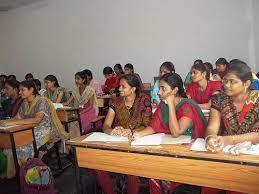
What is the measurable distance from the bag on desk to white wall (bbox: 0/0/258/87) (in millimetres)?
4233

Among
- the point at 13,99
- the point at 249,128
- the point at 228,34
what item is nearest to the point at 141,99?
the point at 249,128

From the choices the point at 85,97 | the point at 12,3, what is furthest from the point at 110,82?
the point at 12,3

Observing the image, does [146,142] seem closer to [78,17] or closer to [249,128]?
[249,128]

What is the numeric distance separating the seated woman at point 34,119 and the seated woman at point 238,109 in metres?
2.05

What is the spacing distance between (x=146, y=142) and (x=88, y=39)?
18.9ft

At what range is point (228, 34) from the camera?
5711mm

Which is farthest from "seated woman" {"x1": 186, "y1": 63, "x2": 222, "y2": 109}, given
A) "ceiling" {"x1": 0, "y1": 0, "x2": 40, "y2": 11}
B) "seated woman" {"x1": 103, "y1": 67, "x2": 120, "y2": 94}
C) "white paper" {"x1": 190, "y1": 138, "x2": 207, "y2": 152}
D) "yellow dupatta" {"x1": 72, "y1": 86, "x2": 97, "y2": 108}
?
"ceiling" {"x1": 0, "y1": 0, "x2": 40, "y2": 11}

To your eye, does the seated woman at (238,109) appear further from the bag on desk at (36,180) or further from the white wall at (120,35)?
the white wall at (120,35)

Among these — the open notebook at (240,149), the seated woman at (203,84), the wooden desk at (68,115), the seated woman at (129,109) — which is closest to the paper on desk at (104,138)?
the seated woman at (129,109)

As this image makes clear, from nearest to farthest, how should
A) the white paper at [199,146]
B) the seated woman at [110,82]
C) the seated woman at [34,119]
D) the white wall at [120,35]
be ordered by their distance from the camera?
the white paper at [199,146] → the seated woman at [34,119] → the white wall at [120,35] → the seated woman at [110,82]

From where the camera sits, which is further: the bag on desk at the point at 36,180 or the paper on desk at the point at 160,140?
the bag on desk at the point at 36,180

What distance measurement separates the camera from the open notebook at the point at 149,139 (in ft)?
6.43

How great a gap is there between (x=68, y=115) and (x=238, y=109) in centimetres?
280

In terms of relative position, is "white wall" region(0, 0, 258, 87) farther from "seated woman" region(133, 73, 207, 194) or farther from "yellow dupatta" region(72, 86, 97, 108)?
"seated woman" region(133, 73, 207, 194)
